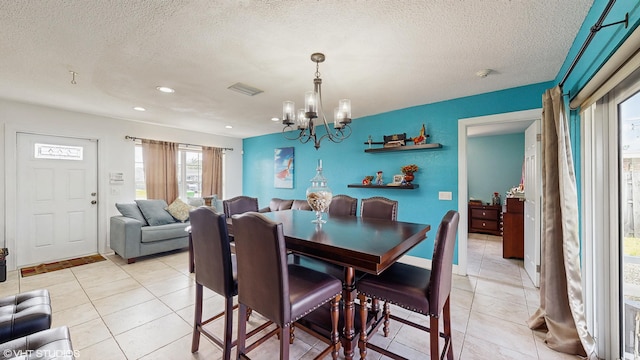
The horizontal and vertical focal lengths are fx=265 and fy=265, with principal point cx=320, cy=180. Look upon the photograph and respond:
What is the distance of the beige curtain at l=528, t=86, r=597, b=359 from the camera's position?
1.83m

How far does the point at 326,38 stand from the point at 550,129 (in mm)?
1817

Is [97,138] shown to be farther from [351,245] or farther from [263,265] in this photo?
[351,245]

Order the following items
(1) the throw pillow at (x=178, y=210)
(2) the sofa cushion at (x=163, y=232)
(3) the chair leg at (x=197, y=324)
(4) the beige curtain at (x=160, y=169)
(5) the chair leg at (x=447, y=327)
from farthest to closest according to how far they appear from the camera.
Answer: (4) the beige curtain at (x=160, y=169) < (1) the throw pillow at (x=178, y=210) < (2) the sofa cushion at (x=163, y=232) < (3) the chair leg at (x=197, y=324) < (5) the chair leg at (x=447, y=327)

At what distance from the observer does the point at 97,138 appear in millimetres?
4242

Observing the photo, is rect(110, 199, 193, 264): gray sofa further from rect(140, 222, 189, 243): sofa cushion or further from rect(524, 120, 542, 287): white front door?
rect(524, 120, 542, 287): white front door

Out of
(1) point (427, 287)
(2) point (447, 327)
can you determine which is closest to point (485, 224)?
(2) point (447, 327)

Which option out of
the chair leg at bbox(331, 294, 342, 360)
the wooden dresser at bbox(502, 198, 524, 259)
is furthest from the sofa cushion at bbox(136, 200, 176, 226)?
the wooden dresser at bbox(502, 198, 524, 259)

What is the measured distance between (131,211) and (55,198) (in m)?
1.01

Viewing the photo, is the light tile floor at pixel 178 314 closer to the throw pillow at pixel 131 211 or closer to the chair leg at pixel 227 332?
the chair leg at pixel 227 332

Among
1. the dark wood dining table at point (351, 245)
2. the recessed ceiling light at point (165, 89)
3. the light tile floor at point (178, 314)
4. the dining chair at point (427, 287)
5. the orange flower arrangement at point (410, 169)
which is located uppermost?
the recessed ceiling light at point (165, 89)

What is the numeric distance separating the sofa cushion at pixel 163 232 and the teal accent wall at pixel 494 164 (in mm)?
6078

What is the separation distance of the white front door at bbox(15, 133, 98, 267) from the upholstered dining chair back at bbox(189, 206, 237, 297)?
3.67 m

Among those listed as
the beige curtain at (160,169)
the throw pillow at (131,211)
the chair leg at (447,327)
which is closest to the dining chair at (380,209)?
the chair leg at (447,327)

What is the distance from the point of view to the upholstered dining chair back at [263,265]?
52.3 inches
